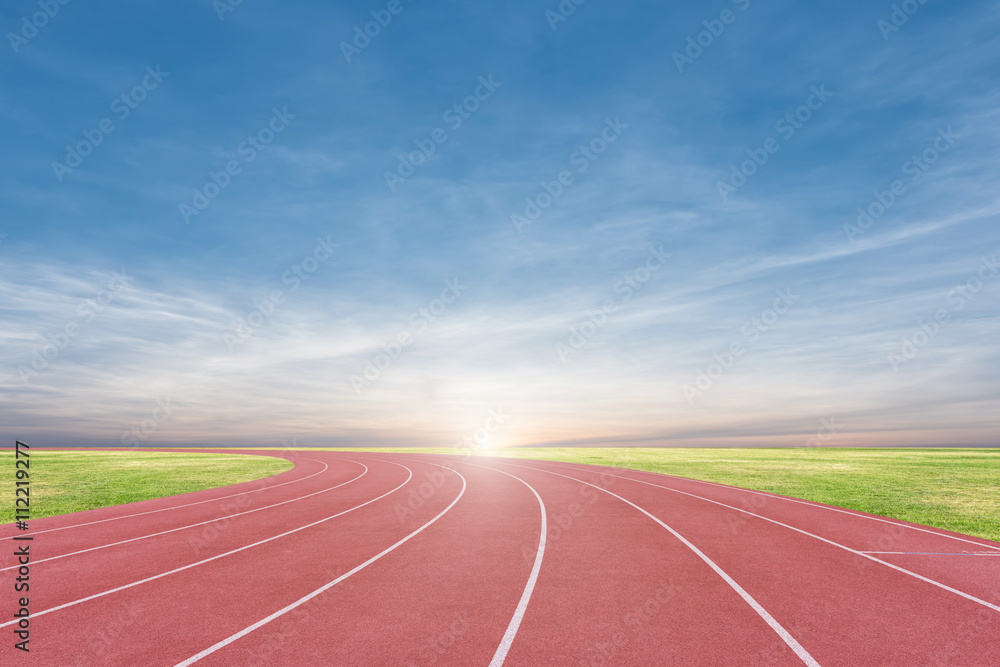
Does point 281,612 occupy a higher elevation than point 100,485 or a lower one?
lower

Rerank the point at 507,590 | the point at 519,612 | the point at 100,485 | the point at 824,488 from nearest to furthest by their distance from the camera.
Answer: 1. the point at 519,612
2. the point at 507,590
3. the point at 824,488
4. the point at 100,485

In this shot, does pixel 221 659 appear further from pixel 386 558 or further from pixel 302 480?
pixel 302 480

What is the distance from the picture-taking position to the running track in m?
6.16

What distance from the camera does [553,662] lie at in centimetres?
582

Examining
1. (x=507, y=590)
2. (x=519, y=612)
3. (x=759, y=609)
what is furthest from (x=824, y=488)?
(x=519, y=612)

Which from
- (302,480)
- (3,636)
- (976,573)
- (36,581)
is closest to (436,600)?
(3,636)

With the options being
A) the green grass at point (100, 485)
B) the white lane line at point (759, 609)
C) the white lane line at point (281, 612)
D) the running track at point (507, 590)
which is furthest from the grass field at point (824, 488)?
the white lane line at point (281, 612)

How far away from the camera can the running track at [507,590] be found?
20.2 ft

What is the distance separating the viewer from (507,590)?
8.20 m

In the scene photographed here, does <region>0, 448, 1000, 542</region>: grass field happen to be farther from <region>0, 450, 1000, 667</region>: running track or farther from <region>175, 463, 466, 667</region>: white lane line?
<region>175, 463, 466, 667</region>: white lane line

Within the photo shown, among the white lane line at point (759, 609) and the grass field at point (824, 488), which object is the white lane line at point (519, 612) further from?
the grass field at point (824, 488)

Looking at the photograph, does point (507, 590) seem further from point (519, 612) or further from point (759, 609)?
point (759, 609)

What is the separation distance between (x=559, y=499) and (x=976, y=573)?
11.2 metres

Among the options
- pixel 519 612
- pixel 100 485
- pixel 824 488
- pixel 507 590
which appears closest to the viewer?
pixel 519 612
